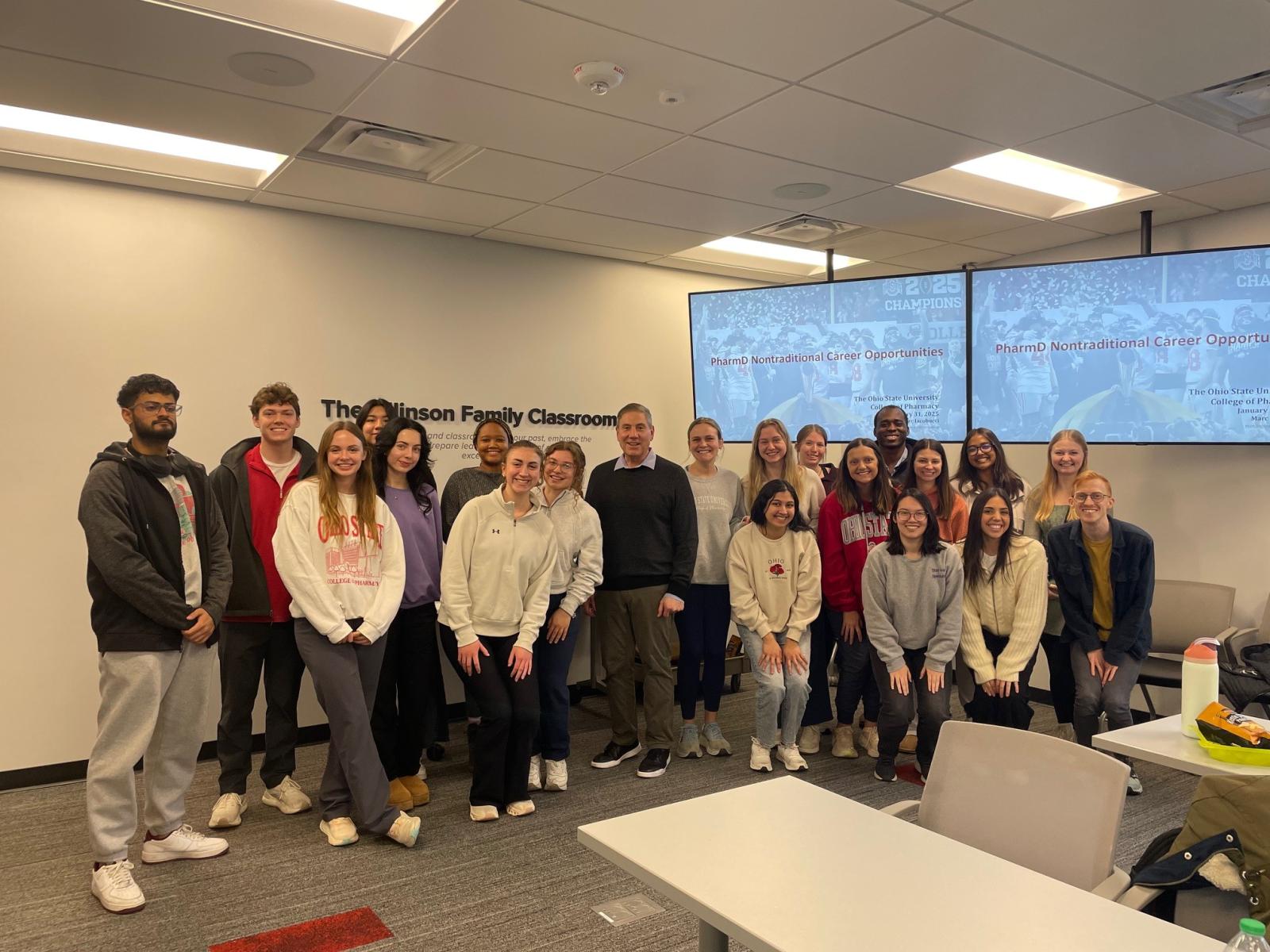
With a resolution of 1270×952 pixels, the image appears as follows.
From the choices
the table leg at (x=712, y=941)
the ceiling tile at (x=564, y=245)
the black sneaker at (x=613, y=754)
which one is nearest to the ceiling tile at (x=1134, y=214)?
the ceiling tile at (x=564, y=245)

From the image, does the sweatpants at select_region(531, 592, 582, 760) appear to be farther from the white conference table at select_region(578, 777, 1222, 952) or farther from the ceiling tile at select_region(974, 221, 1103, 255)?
the ceiling tile at select_region(974, 221, 1103, 255)

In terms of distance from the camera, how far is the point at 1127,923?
1.43 m

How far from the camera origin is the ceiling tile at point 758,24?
107 inches

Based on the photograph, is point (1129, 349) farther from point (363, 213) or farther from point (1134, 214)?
point (363, 213)

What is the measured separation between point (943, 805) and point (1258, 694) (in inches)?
113

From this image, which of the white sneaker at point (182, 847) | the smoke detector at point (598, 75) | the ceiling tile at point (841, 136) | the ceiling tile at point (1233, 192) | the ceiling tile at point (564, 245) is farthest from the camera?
the ceiling tile at point (564, 245)

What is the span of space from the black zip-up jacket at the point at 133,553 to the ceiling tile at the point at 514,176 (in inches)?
73.8

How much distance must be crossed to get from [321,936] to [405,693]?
1250 millimetres

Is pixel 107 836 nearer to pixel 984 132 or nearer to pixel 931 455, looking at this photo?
pixel 931 455

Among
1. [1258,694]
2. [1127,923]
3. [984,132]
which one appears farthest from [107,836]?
[1258,694]

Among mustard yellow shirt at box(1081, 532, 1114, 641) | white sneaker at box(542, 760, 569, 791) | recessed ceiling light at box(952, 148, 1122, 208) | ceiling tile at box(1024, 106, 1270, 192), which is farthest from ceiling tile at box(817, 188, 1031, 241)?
white sneaker at box(542, 760, 569, 791)

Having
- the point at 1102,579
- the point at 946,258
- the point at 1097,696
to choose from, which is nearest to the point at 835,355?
the point at 946,258

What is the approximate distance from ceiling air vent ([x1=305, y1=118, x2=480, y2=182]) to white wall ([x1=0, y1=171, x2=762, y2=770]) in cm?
95

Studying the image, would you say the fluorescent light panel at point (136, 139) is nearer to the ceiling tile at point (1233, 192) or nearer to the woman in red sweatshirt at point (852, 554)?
the woman in red sweatshirt at point (852, 554)
